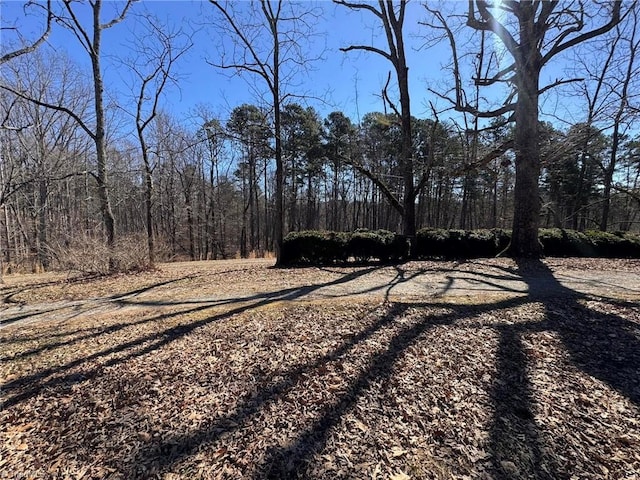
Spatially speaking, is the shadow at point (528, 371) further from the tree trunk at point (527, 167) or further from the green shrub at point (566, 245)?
the green shrub at point (566, 245)

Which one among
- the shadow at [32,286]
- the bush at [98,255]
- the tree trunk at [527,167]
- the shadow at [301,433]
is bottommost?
the shadow at [301,433]

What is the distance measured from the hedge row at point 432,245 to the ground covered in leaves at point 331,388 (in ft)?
11.9

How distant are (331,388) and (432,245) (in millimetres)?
7010

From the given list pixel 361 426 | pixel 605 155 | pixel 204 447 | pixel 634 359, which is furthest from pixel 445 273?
pixel 605 155

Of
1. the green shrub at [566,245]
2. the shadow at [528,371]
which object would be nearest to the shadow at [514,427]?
the shadow at [528,371]

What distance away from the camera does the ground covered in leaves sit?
1.83 metres

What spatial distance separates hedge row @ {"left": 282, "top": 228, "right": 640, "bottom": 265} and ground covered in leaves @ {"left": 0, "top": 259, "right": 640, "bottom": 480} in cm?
364

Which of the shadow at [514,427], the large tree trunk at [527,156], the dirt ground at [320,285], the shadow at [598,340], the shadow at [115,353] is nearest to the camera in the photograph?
the shadow at [514,427]

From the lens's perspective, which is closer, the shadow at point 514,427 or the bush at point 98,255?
the shadow at point 514,427

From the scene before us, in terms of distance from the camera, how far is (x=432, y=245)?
28.3 feet

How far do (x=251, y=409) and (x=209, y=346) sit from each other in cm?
122

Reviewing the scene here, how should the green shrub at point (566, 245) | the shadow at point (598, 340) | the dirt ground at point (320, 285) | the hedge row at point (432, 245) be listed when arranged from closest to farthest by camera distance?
the shadow at point (598, 340)
the dirt ground at point (320, 285)
the hedge row at point (432, 245)
the green shrub at point (566, 245)

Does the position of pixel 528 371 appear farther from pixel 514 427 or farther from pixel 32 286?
pixel 32 286

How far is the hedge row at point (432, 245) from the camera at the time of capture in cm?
834
